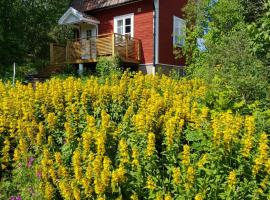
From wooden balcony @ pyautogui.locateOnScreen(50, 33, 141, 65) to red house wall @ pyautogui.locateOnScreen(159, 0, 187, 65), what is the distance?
48.8 inches

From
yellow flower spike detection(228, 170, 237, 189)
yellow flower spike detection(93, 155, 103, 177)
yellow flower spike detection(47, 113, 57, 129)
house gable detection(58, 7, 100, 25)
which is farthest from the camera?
house gable detection(58, 7, 100, 25)

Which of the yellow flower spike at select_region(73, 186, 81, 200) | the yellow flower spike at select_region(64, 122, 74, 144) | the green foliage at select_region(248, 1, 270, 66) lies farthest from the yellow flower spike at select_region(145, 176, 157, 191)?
the green foliage at select_region(248, 1, 270, 66)

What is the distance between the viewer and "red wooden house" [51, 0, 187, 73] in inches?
696

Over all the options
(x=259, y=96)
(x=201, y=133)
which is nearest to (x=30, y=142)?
(x=201, y=133)

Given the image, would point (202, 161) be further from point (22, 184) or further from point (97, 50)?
point (97, 50)

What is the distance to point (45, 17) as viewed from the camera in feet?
76.1

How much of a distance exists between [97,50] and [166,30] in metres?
3.90

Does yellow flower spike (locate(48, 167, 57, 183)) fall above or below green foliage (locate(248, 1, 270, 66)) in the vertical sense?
below

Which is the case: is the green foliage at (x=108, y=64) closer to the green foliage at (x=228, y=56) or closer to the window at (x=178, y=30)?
the green foliage at (x=228, y=56)

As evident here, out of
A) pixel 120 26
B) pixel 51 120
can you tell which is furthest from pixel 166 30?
pixel 51 120

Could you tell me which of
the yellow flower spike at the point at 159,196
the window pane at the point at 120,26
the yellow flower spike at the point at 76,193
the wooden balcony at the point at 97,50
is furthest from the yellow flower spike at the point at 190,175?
the window pane at the point at 120,26

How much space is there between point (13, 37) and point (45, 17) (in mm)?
3399

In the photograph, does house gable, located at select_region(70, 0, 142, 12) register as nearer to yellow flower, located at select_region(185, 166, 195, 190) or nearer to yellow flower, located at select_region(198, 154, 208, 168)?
yellow flower, located at select_region(198, 154, 208, 168)

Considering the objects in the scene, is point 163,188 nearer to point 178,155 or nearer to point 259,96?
point 178,155
